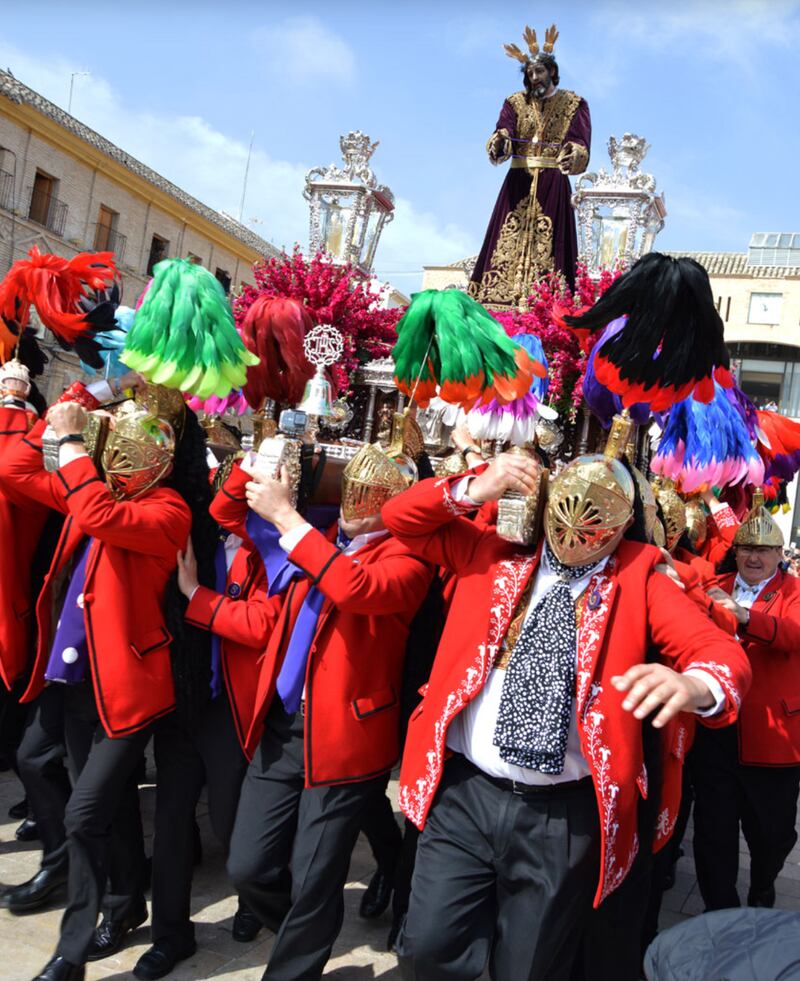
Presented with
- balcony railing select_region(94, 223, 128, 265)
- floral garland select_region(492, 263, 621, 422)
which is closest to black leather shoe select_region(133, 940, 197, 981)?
floral garland select_region(492, 263, 621, 422)

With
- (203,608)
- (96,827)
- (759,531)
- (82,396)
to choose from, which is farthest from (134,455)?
(759,531)

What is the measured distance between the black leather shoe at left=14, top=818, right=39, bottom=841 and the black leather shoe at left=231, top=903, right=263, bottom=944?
1.25m

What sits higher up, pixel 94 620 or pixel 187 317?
pixel 187 317

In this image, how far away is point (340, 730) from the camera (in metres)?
3.26

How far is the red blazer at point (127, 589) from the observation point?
335cm

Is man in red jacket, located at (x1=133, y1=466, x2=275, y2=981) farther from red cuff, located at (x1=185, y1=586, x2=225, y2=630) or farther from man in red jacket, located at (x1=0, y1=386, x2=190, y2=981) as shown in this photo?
man in red jacket, located at (x1=0, y1=386, x2=190, y2=981)

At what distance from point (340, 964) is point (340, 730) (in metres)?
1.05

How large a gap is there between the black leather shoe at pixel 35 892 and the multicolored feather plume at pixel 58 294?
2.24 meters

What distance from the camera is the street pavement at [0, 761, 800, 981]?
11.4ft

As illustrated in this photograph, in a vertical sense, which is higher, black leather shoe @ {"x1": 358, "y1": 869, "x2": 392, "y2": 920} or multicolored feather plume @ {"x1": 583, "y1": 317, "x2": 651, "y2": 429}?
multicolored feather plume @ {"x1": 583, "y1": 317, "x2": 651, "y2": 429}

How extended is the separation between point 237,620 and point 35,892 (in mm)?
1425

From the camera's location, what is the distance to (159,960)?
3461 millimetres

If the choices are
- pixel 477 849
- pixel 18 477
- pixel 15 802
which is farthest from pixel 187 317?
pixel 15 802

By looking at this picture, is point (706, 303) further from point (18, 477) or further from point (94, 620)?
point (18, 477)
